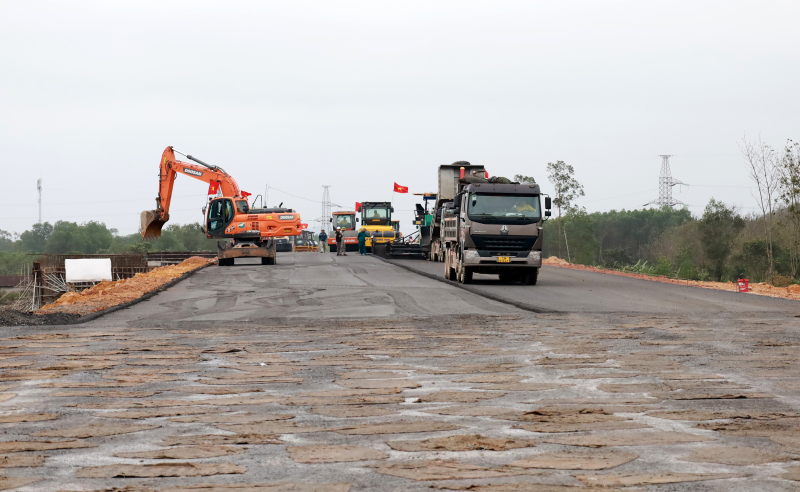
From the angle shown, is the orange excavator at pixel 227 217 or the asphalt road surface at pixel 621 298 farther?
the orange excavator at pixel 227 217

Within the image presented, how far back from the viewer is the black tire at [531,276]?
82.4ft

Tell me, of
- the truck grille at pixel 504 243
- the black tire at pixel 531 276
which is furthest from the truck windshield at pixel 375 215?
the truck grille at pixel 504 243

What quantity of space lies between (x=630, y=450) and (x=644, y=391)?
2324mm

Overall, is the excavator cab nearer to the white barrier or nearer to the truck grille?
the white barrier

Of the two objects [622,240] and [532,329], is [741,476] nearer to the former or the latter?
[532,329]

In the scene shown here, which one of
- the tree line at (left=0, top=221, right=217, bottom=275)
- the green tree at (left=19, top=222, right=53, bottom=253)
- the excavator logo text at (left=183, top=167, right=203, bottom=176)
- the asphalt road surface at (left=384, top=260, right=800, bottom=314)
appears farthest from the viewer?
the green tree at (left=19, top=222, right=53, bottom=253)

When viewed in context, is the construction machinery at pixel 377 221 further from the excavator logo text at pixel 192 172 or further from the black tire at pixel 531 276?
the black tire at pixel 531 276

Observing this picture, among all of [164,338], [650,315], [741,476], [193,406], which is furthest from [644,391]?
[650,315]

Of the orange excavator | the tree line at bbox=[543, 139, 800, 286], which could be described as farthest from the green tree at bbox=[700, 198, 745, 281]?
the orange excavator

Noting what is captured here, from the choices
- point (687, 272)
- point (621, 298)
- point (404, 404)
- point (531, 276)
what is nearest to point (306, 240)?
point (687, 272)

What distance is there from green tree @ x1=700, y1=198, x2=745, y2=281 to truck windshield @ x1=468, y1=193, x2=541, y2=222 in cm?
3994

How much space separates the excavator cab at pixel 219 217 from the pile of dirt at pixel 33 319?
21537 millimetres

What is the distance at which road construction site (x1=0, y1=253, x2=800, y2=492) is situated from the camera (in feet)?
16.0

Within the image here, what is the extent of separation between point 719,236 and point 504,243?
41.3m
